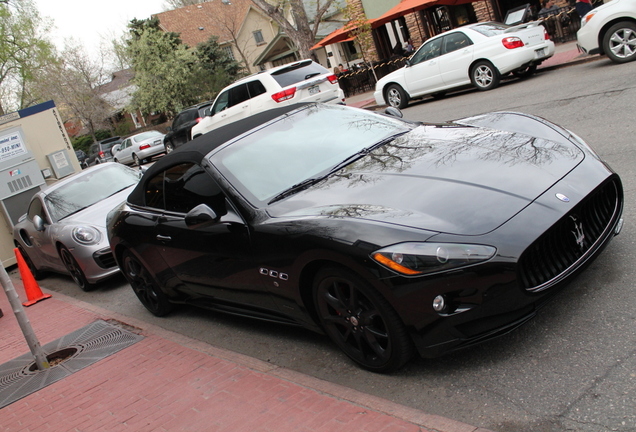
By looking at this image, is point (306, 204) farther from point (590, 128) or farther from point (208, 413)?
point (590, 128)

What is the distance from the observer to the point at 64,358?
6031mm

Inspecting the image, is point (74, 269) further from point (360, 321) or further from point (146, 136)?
point (146, 136)

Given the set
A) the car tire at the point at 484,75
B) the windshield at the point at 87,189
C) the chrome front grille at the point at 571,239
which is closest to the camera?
the chrome front grille at the point at 571,239

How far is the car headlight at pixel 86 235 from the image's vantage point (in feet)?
27.0

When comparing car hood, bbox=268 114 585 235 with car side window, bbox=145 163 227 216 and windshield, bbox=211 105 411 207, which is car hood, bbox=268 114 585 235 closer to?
windshield, bbox=211 105 411 207

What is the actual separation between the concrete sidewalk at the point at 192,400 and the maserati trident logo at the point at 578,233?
1328mm

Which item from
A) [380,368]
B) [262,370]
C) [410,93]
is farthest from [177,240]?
[410,93]

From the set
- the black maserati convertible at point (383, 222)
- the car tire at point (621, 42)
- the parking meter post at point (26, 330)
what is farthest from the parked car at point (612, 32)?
the parking meter post at point (26, 330)

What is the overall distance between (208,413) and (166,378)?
2.99ft

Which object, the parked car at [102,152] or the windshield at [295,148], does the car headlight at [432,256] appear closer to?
the windshield at [295,148]

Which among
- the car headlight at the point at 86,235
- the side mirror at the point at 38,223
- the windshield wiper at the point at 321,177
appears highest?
the side mirror at the point at 38,223

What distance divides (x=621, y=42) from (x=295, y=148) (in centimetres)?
1031

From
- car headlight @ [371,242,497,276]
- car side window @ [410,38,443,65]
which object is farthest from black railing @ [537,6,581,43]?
car headlight @ [371,242,497,276]

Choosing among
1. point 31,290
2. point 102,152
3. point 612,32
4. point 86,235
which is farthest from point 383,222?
point 102,152
